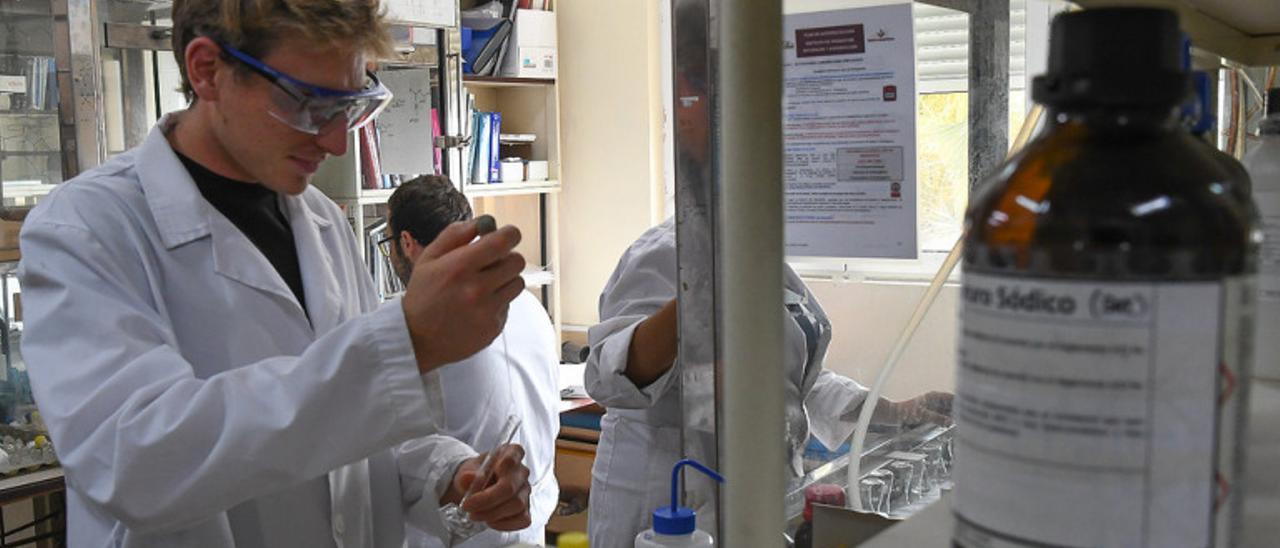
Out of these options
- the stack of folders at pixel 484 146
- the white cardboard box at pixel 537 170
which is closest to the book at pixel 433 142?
the stack of folders at pixel 484 146

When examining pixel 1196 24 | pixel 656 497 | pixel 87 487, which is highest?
pixel 1196 24

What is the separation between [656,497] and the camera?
81.8 inches

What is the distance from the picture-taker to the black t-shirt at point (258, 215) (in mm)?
1578

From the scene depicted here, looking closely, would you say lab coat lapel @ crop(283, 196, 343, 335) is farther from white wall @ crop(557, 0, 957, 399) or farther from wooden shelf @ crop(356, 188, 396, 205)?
white wall @ crop(557, 0, 957, 399)

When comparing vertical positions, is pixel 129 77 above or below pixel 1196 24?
above

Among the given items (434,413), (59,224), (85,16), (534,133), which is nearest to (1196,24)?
(434,413)

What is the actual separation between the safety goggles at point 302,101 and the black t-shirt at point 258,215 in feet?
0.55

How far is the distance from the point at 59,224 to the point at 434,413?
52 cm

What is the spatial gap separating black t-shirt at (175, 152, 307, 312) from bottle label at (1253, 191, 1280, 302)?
1270 mm

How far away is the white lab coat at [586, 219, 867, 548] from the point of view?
1914mm

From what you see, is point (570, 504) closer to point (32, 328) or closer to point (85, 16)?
point (85, 16)

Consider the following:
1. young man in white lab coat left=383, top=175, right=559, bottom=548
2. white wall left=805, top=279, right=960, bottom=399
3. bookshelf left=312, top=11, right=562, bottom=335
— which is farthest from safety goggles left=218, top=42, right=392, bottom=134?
bookshelf left=312, top=11, right=562, bottom=335

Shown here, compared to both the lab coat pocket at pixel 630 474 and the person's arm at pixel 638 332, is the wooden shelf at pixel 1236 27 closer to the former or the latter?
the person's arm at pixel 638 332

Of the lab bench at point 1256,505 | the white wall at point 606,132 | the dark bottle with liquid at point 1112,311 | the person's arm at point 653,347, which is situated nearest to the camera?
the dark bottle with liquid at point 1112,311
